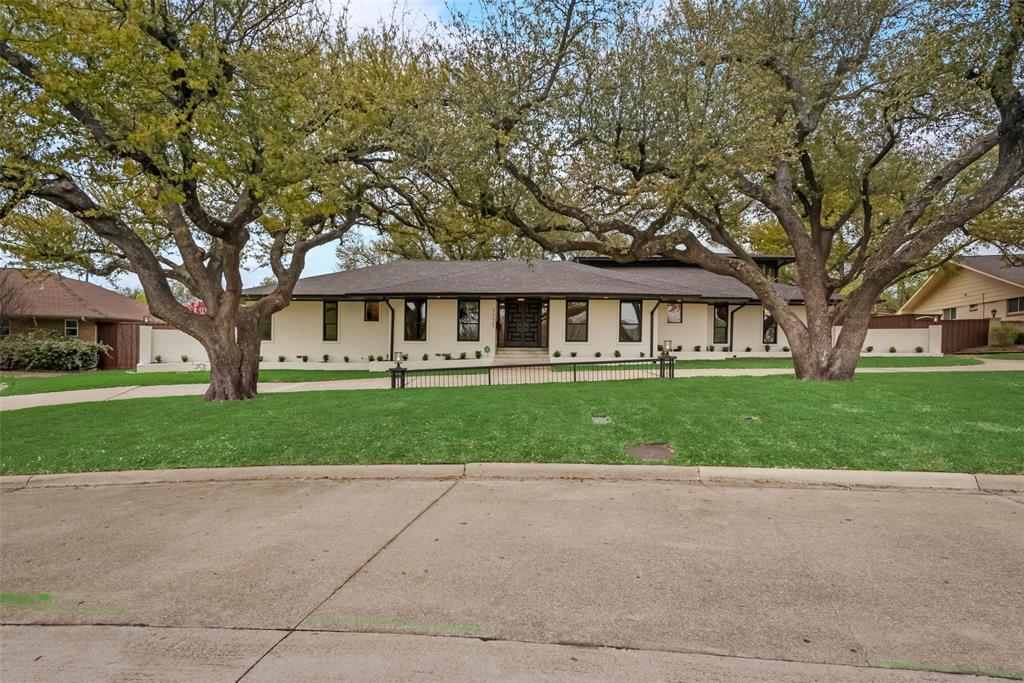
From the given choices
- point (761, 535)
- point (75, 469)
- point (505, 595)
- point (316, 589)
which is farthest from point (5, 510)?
point (761, 535)

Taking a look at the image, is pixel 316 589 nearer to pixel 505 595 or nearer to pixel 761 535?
pixel 505 595

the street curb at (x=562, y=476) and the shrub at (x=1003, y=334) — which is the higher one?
the shrub at (x=1003, y=334)

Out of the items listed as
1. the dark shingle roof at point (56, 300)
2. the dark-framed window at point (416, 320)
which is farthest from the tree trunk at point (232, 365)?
the dark shingle roof at point (56, 300)

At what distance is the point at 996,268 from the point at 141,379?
1672 inches

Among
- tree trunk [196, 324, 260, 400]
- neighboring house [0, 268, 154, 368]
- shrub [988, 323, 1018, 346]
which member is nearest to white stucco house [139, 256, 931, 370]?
neighboring house [0, 268, 154, 368]

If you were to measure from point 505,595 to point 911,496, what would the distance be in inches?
185

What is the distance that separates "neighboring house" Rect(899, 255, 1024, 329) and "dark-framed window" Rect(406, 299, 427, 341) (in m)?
26.6

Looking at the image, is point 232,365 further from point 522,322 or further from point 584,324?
point 584,324

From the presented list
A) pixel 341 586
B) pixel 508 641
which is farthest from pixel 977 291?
pixel 341 586

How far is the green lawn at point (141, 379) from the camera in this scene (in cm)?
1576

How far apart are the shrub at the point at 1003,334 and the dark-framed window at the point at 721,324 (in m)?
15.1

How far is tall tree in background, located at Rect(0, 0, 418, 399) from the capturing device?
8.04 metres

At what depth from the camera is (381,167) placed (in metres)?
12.5

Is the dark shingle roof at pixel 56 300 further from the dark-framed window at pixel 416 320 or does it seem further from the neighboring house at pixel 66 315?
the dark-framed window at pixel 416 320
